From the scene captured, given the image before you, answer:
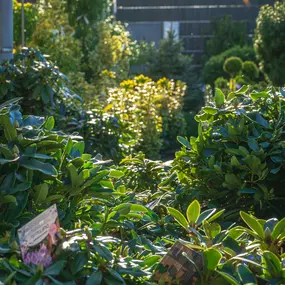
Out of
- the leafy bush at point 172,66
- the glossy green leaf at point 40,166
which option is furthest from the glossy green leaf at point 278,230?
the leafy bush at point 172,66

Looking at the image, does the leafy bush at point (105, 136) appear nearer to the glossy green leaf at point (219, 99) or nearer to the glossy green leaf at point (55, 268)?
the glossy green leaf at point (219, 99)

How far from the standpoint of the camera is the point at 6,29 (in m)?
5.08

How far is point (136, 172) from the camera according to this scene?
3299 millimetres

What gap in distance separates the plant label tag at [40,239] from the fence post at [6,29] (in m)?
3.49

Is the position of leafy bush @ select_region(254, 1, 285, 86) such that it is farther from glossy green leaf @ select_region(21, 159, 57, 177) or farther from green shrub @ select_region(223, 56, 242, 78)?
glossy green leaf @ select_region(21, 159, 57, 177)

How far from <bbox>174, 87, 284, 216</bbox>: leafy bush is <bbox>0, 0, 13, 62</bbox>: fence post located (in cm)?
250

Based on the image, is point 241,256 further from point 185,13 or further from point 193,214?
point 185,13

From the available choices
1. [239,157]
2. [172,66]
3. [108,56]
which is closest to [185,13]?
[172,66]

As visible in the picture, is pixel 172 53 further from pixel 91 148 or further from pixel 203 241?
pixel 203 241

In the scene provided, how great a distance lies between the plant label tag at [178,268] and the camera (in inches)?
69.7

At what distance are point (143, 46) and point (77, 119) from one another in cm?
2343

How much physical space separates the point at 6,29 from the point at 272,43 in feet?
47.2

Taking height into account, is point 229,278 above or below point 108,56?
above

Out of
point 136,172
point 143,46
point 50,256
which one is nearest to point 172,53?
point 143,46
